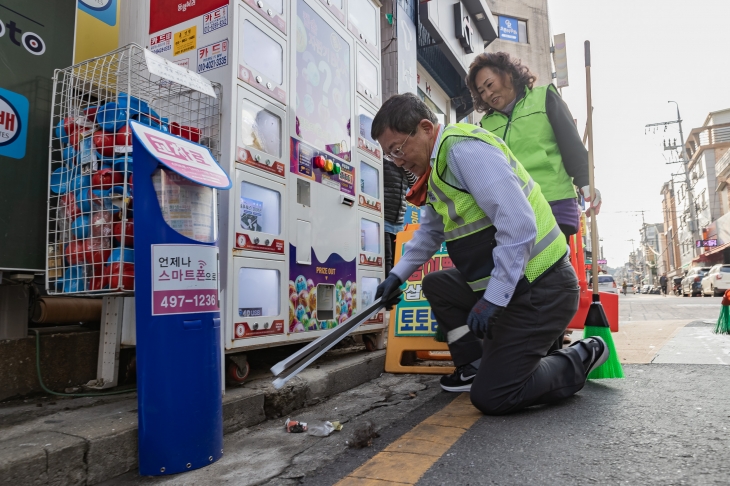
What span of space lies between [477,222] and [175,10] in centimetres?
235

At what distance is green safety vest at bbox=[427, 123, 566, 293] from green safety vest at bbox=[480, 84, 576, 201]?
0.76 m

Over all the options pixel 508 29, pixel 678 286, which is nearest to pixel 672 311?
pixel 508 29

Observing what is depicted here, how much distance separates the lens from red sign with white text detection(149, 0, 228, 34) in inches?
119

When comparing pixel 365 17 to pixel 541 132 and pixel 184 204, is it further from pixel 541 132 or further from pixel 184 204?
pixel 184 204

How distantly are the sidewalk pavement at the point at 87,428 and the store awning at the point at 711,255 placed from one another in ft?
136

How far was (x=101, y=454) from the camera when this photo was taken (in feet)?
5.85

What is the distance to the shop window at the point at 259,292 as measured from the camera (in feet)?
9.13

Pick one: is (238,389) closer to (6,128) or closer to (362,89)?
(6,128)

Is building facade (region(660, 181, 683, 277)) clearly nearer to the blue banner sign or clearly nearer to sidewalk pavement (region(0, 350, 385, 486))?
the blue banner sign

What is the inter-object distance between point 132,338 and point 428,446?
1.70 meters

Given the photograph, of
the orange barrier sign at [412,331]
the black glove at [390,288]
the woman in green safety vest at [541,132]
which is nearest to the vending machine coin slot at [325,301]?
the orange barrier sign at [412,331]

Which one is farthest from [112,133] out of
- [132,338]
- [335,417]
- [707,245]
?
[707,245]

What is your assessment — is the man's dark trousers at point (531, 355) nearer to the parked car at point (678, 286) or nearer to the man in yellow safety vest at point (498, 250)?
the man in yellow safety vest at point (498, 250)

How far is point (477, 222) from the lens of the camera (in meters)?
2.29
